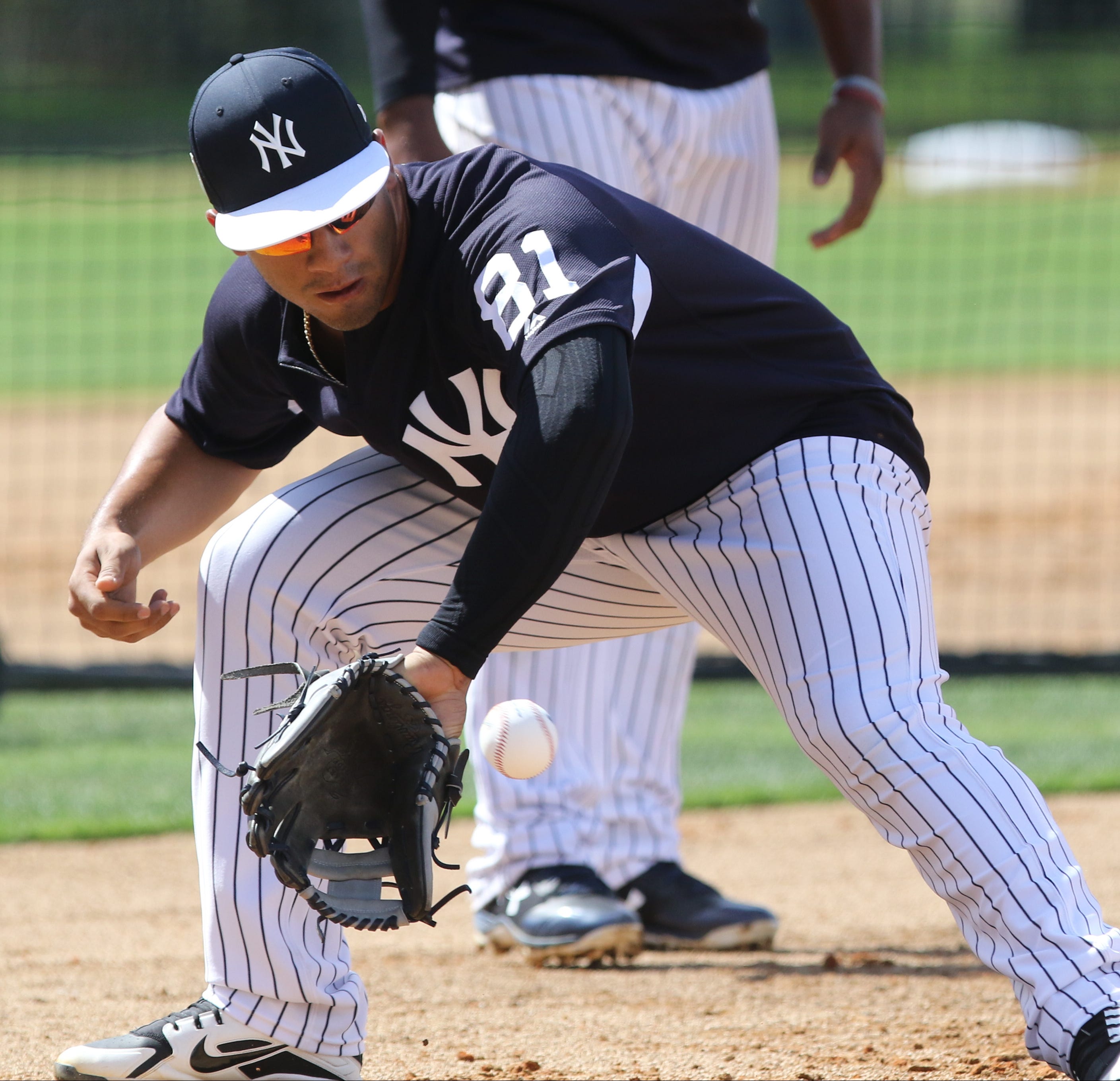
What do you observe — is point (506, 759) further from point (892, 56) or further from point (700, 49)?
point (892, 56)

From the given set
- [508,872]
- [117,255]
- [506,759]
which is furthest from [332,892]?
[117,255]

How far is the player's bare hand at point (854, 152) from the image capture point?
327cm

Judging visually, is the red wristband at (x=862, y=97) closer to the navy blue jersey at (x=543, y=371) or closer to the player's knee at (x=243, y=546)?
the navy blue jersey at (x=543, y=371)

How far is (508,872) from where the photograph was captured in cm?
304

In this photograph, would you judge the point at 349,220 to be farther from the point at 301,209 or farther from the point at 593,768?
the point at 593,768

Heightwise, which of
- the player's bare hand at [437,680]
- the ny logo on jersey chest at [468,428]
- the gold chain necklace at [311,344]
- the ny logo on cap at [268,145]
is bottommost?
the player's bare hand at [437,680]

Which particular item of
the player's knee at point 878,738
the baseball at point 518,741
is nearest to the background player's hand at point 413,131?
the baseball at point 518,741

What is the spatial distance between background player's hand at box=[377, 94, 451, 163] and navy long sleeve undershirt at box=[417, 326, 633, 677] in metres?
1.07

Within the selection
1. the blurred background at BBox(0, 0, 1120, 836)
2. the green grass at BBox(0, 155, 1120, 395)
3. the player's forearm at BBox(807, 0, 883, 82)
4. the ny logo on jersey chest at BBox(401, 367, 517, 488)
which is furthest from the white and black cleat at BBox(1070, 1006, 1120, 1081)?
the green grass at BBox(0, 155, 1120, 395)

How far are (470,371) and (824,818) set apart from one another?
8.07 ft

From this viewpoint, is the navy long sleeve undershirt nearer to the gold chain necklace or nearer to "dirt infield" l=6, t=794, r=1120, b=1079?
the gold chain necklace

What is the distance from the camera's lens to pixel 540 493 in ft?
5.81

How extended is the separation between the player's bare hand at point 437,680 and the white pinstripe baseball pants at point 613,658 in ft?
3.78

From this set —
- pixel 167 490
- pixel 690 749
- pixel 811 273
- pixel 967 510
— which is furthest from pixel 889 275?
pixel 167 490
